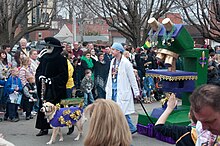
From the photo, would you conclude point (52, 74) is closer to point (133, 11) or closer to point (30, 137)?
point (30, 137)

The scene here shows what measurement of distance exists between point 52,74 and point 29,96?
81.2 inches

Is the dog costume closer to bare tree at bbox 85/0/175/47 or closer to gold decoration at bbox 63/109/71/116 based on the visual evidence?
gold decoration at bbox 63/109/71/116

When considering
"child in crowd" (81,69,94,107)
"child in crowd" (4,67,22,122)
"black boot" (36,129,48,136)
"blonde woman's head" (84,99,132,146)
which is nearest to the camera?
"blonde woman's head" (84,99,132,146)

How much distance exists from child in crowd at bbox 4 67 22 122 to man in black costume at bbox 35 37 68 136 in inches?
66.0

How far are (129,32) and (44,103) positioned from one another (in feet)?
52.2

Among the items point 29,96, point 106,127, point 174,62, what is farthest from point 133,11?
point 106,127

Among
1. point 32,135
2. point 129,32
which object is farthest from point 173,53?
point 129,32

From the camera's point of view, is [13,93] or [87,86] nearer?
[13,93]

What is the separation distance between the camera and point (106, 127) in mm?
2857

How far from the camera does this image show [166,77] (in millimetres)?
7797

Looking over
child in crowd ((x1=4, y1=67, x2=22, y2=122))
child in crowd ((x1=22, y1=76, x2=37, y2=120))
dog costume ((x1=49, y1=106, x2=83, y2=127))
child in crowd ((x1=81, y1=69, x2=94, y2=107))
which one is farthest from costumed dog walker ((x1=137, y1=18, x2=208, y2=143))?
child in crowd ((x1=81, y1=69, x2=94, y2=107))

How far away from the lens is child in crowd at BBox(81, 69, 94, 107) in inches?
456

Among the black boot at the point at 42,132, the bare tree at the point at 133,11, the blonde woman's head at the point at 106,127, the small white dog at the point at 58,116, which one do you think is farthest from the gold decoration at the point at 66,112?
the bare tree at the point at 133,11

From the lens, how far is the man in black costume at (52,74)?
7965 mm
